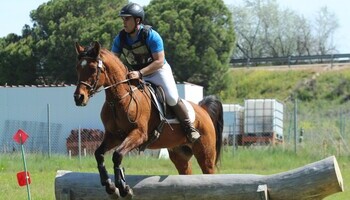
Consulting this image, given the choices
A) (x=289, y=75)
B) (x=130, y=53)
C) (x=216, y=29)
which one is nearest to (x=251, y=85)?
(x=289, y=75)

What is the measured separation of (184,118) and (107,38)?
34264 millimetres

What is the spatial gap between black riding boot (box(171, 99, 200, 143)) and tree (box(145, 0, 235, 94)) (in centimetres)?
3416

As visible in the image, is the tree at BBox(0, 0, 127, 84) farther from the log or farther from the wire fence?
the log

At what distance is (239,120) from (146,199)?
25.2m

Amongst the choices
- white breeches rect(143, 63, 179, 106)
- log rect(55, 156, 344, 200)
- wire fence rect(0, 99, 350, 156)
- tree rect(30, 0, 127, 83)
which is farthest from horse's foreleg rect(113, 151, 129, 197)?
tree rect(30, 0, 127, 83)

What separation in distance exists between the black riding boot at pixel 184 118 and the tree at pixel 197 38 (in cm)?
3416

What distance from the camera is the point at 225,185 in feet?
29.0

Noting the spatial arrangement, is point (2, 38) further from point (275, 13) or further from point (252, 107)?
point (275, 13)

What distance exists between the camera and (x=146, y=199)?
30.0 feet

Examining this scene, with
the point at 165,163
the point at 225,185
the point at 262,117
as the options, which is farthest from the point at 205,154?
the point at 262,117

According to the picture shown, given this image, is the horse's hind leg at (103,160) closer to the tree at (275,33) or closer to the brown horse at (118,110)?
the brown horse at (118,110)

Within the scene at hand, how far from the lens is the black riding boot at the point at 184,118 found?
10438 millimetres

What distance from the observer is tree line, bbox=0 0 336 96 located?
45156 millimetres

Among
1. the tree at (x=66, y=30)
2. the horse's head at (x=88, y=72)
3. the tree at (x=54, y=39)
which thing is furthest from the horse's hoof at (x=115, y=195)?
the tree at (x=66, y=30)
